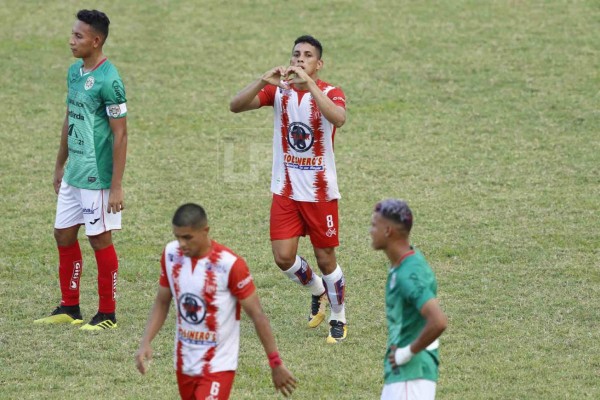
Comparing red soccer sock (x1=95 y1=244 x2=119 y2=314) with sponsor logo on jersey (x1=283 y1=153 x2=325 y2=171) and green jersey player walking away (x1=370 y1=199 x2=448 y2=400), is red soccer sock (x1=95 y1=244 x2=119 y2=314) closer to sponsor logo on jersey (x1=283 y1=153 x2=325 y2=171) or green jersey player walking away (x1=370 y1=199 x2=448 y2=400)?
sponsor logo on jersey (x1=283 y1=153 x2=325 y2=171)

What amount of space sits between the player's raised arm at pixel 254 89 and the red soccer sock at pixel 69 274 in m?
2.09

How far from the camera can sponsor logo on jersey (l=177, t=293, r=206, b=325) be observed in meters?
6.78

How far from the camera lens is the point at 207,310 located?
267 inches

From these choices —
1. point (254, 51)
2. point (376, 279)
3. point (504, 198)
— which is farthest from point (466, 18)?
point (376, 279)

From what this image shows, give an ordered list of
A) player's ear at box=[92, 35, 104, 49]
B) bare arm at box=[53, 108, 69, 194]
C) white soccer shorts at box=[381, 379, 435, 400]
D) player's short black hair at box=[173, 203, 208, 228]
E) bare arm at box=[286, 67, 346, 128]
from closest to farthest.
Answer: white soccer shorts at box=[381, 379, 435, 400] < player's short black hair at box=[173, 203, 208, 228] < bare arm at box=[286, 67, 346, 128] < player's ear at box=[92, 35, 104, 49] < bare arm at box=[53, 108, 69, 194]

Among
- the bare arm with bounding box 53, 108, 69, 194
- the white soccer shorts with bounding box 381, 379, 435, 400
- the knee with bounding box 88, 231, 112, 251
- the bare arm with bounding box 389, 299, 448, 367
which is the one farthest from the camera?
the bare arm with bounding box 53, 108, 69, 194

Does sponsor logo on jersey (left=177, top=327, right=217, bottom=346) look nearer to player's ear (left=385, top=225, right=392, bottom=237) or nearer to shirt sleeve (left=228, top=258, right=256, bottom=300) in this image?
shirt sleeve (left=228, top=258, right=256, bottom=300)

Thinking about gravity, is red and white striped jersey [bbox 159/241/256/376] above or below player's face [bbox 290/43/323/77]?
below

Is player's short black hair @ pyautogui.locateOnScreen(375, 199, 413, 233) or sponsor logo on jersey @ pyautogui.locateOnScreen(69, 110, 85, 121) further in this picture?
sponsor logo on jersey @ pyautogui.locateOnScreen(69, 110, 85, 121)

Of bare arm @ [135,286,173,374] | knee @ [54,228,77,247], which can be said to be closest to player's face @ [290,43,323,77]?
knee @ [54,228,77,247]

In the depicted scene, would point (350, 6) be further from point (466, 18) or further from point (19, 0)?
point (19, 0)

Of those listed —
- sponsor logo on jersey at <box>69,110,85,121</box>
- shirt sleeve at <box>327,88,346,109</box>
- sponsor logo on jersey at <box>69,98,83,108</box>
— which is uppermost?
shirt sleeve at <box>327,88,346,109</box>

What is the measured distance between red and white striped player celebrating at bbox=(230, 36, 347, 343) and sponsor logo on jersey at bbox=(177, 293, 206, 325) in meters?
2.98

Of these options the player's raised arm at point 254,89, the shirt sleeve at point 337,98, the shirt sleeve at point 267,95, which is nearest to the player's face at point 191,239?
the player's raised arm at point 254,89
